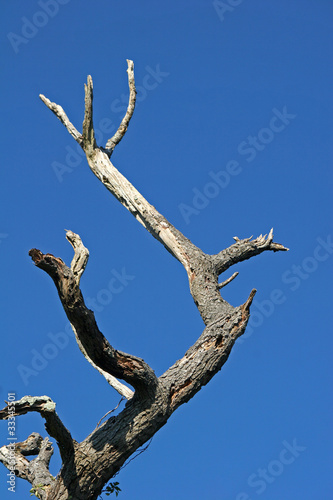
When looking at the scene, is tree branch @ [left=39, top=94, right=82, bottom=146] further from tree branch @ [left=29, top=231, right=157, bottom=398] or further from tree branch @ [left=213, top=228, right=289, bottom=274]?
tree branch @ [left=29, top=231, right=157, bottom=398]

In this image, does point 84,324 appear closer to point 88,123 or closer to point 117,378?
point 117,378

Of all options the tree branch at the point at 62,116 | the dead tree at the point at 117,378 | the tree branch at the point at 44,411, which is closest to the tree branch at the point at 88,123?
the dead tree at the point at 117,378

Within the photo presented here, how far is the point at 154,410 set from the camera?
14.8 feet

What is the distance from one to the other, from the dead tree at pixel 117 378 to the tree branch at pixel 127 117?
77 centimetres

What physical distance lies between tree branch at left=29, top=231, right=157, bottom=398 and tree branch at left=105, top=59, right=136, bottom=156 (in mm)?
3382

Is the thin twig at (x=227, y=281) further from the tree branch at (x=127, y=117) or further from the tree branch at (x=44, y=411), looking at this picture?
the tree branch at (x=44, y=411)

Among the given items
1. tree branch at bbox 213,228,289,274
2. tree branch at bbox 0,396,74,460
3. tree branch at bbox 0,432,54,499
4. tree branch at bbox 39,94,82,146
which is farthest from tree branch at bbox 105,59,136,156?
tree branch at bbox 0,396,74,460

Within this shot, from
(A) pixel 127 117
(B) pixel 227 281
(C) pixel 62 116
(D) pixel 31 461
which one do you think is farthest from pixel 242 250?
(D) pixel 31 461

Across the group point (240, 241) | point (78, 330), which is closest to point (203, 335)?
point (78, 330)

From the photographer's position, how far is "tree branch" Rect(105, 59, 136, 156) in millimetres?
7266

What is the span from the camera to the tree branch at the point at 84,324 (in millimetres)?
3809

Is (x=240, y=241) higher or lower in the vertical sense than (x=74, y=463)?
higher

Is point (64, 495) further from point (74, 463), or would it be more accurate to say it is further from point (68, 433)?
point (68, 433)

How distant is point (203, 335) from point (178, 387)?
0.68 meters
